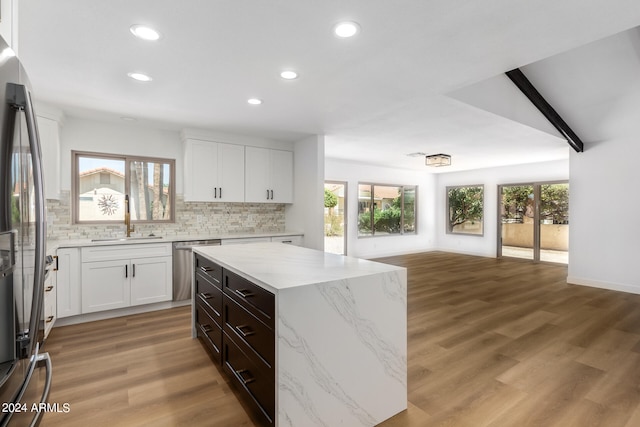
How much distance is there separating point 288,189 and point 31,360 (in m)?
4.44

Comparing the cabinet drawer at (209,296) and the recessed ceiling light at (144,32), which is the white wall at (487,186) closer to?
the cabinet drawer at (209,296)

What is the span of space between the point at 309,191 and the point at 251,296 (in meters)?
3.25

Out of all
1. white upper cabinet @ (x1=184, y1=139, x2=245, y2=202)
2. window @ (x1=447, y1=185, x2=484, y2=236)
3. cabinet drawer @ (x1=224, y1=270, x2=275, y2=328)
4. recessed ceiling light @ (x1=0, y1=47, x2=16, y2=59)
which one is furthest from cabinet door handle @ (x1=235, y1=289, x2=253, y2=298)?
window @ (x1=447, y1=185, x2=484, y2=236)

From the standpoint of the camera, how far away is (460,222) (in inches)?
362

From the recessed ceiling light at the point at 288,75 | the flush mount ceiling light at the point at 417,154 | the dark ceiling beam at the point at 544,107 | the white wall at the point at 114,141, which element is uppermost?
the dark ceiling beam at the point at 544,107

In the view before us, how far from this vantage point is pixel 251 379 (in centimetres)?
186

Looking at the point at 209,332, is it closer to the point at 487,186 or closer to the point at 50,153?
the point at 50,153

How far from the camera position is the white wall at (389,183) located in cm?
773

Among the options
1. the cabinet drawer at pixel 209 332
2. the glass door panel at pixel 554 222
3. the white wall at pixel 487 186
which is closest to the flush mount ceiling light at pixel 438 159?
the white wall at pixel 487 186

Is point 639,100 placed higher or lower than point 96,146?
higher

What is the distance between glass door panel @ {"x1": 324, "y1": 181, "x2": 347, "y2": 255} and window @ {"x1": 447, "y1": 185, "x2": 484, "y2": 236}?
12.3ft

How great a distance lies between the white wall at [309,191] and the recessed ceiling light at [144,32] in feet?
9.64

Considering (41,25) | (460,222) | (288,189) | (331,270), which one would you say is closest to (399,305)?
(331,270)

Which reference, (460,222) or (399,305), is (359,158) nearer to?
(460,222)
